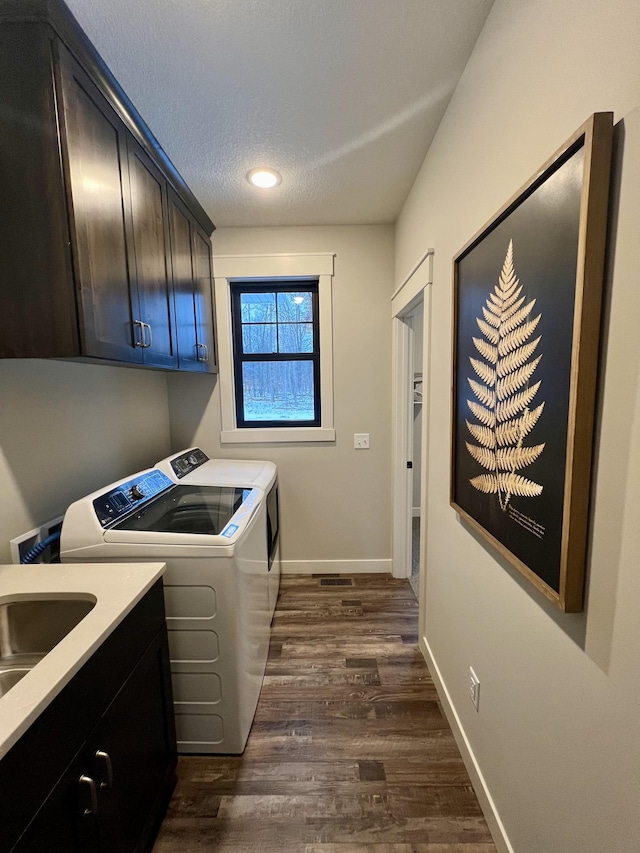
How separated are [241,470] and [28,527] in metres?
1.16

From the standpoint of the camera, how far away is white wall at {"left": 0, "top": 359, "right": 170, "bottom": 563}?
133 cm

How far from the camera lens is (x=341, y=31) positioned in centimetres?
116

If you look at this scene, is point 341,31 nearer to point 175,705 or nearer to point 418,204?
point 418,204

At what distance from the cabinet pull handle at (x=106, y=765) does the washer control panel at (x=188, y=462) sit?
4.61 ft

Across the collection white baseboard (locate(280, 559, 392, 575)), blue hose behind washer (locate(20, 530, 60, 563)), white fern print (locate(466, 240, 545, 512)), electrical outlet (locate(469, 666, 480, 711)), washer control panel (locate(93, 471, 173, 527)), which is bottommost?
white baseboard (locate(280, 559, 392, 575))

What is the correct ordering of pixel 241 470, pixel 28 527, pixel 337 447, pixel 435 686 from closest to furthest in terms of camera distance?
1. pixel 28 527
2. pixel 435 686
3. pixel 241 470
4. pixel 337 447

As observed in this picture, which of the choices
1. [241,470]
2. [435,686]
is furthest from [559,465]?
[241,470]

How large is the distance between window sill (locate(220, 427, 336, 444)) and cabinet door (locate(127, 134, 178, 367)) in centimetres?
94

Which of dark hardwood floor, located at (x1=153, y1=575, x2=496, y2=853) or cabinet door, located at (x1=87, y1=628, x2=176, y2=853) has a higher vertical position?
cabinet door, located at (x1=87, y1=628, x2=176, y2=853)

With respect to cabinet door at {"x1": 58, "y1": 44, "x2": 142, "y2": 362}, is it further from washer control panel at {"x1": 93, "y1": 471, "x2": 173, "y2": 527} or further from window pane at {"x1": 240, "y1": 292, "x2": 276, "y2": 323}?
window pane at {"x1": 240, "y1": 292, "x2": 276, "y2": 323}

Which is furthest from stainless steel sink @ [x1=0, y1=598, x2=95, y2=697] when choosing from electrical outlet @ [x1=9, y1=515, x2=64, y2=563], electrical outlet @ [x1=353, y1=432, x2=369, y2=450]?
electrical outlet @ [x1=353, y1=432, x2=369, y2=450]

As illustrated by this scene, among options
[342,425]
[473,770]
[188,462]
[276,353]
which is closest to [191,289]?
[276,353]

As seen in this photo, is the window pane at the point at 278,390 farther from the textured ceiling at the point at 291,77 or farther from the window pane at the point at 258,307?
the textured ceiling at the point at 291,77

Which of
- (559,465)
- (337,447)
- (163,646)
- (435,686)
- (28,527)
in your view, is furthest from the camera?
(337,447)
